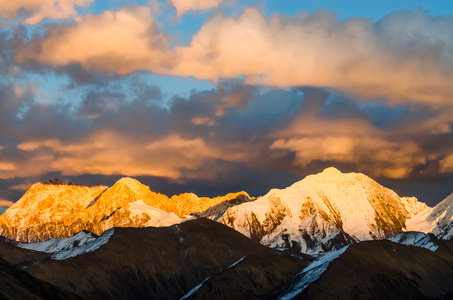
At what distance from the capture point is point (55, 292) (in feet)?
503

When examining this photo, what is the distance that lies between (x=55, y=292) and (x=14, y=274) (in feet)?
35.4

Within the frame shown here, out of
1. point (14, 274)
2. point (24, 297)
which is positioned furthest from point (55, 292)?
point (24, 297)

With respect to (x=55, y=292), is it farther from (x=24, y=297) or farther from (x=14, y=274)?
(x=24, y=297)

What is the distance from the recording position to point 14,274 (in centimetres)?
14762

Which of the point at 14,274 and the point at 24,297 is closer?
the point at 24,297

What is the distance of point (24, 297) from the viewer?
123m

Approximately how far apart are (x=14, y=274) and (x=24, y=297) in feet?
87.4

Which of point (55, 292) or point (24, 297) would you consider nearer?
point (24, 297)

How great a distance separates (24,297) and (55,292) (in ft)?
102
